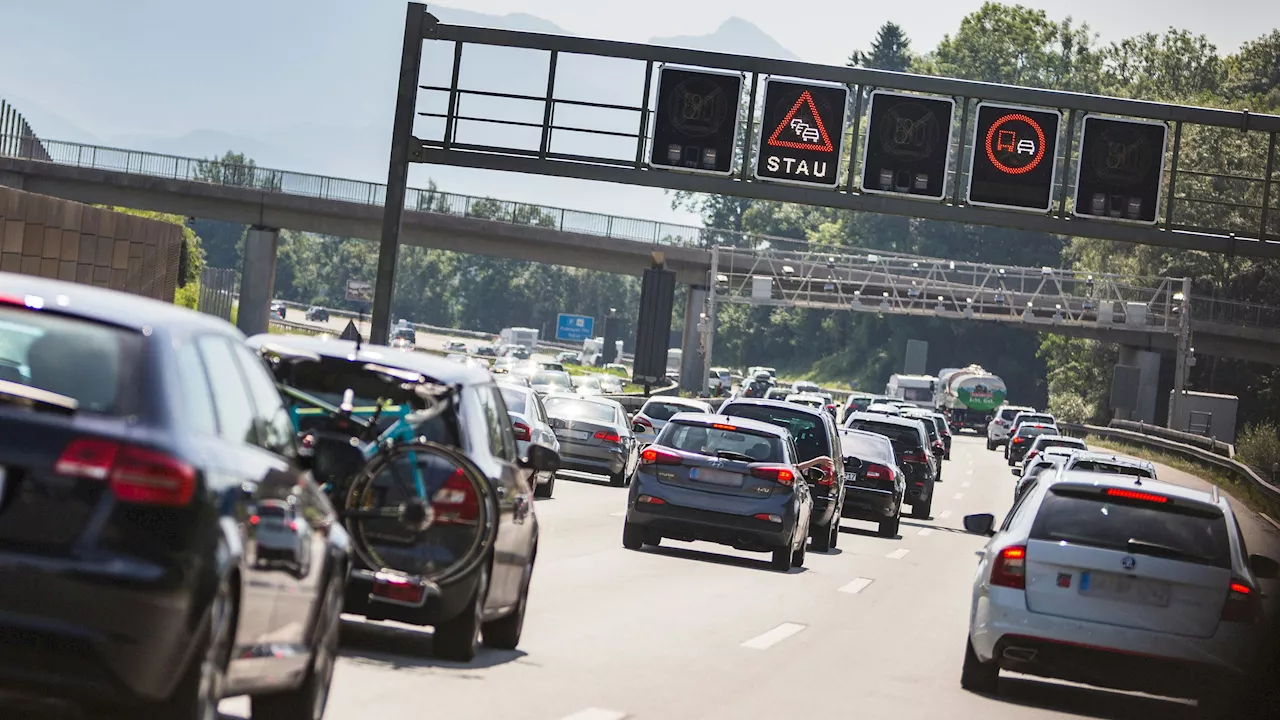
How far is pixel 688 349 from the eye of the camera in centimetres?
8250

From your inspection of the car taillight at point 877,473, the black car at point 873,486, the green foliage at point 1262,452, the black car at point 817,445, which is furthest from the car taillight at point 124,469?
the green foliage at point 1262,452

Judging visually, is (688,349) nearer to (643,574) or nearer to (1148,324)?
(1148,324)

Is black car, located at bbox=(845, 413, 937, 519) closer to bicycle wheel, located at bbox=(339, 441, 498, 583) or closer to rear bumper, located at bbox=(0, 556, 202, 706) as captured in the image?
bicycle wheel, located at bbox=(339, 441, 498, 583)

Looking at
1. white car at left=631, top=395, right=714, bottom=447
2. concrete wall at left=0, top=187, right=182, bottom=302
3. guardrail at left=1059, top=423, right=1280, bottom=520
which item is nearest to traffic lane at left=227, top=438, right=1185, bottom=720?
concrete wall at left=0, top=187, right=182, bottom=302

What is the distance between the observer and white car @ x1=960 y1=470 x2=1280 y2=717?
37.2 ft

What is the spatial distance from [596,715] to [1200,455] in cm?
5097

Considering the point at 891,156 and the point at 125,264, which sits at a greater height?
the point at 891,156

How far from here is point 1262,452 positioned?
59969mm

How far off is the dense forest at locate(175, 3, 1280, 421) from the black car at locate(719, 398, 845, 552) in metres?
72.9

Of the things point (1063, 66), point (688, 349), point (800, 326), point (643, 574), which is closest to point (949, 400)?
point (688, 349)

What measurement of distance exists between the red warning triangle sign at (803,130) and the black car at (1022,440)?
99.5 ft

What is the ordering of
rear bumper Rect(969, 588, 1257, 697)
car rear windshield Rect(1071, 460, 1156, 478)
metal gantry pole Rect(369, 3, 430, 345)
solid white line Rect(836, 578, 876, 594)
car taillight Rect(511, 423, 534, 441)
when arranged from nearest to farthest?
1. rear bumper Rect(969, 588, 1257, 697)
2. solid white line Rect(836, 578, 876, 594)
3. car rear windshield Rect(1071, 460, 1156, 478)
4. car taillight Rect(511, 423, 534, 441)
5. metal gantry pole Rect(369, 3, 430, 345)

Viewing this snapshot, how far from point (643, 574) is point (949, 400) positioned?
8895cm

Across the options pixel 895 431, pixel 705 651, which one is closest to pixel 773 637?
pixel 705 651
